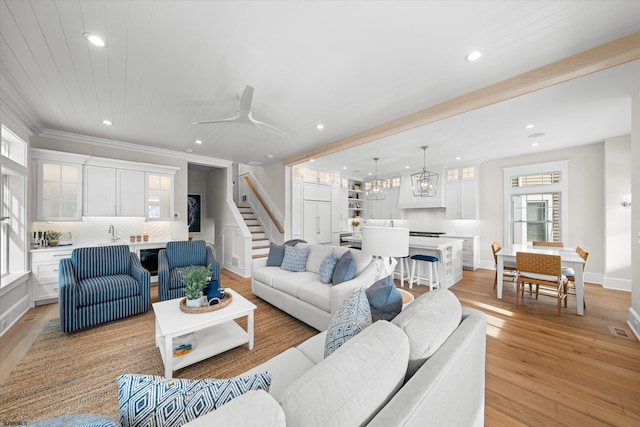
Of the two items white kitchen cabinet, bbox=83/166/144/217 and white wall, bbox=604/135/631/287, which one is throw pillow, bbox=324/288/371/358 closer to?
white kitchen cabinet, bbox=83/166/144/217

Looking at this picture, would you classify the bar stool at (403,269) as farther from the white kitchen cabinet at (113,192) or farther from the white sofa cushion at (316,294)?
the white kitchen cabinet at (113,192)

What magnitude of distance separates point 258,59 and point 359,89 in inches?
44.2

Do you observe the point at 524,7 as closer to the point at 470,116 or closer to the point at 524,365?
the point at 470,116

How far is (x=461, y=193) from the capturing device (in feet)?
20.6

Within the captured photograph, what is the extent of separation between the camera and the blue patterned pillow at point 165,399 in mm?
661

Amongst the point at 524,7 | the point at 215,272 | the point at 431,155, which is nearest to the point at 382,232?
the point at 524,7

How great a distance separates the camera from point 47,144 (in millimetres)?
3957

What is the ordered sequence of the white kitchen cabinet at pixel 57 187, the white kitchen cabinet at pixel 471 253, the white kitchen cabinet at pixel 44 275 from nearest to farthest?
the white kitchen cabinet at pixel 44 275 < the white kitchen cabinet at pixel 57 187 < the white kitchen cabinet at pixel 471 253

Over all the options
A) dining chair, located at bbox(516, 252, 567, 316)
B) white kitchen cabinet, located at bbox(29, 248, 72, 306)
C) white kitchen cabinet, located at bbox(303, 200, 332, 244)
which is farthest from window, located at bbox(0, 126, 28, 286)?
dining chair, located at bbox(516, 252, 567, 316)

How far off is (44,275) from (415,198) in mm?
7907

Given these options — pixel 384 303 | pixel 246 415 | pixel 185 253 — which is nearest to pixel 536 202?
pixel 384 303

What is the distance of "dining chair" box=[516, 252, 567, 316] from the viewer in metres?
3.15

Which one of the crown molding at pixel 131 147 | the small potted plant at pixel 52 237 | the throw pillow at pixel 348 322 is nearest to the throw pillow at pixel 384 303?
the throw pillow at pixel 348 322

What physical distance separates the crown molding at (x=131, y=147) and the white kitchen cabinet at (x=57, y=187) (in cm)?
52
